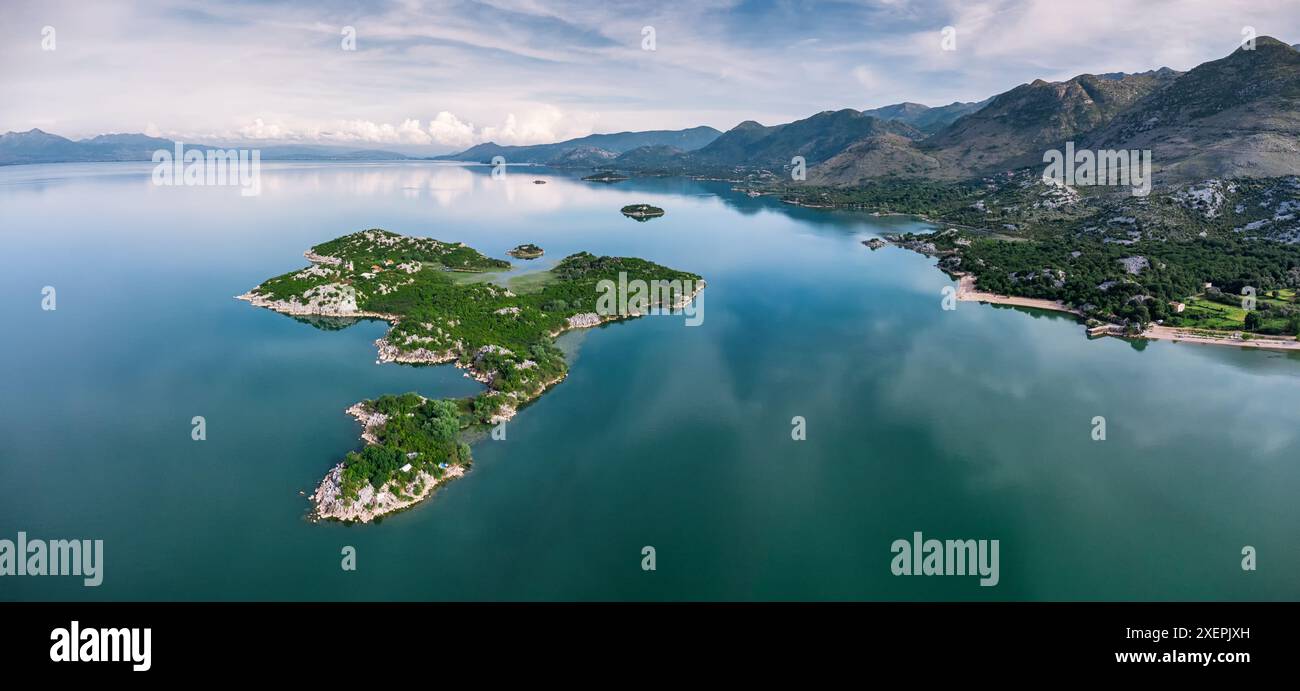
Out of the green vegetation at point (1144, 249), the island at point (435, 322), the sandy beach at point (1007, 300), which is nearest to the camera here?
the island at point (435, 322)

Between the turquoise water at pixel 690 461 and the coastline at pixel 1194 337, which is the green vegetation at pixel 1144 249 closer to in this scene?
the coastline at pixel 1194 337

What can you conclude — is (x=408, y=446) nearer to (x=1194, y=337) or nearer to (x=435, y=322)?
(x=435, y=322)

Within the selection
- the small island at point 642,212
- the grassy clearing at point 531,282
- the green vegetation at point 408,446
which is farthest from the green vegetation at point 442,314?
the small island at point 642,212

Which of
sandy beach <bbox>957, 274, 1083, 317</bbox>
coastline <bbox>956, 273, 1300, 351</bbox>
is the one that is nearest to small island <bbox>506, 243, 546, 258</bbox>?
sandy beach <bbox>957, 274, 1083, 317</bbox>

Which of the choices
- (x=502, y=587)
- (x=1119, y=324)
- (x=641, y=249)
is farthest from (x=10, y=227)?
(x=1119, y=324)

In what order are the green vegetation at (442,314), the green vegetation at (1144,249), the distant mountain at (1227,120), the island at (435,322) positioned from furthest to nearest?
the distant mountain at (1227,120), the green vegetation at (1144,249), the green vegetation at (442,314), the island at (435,322)
